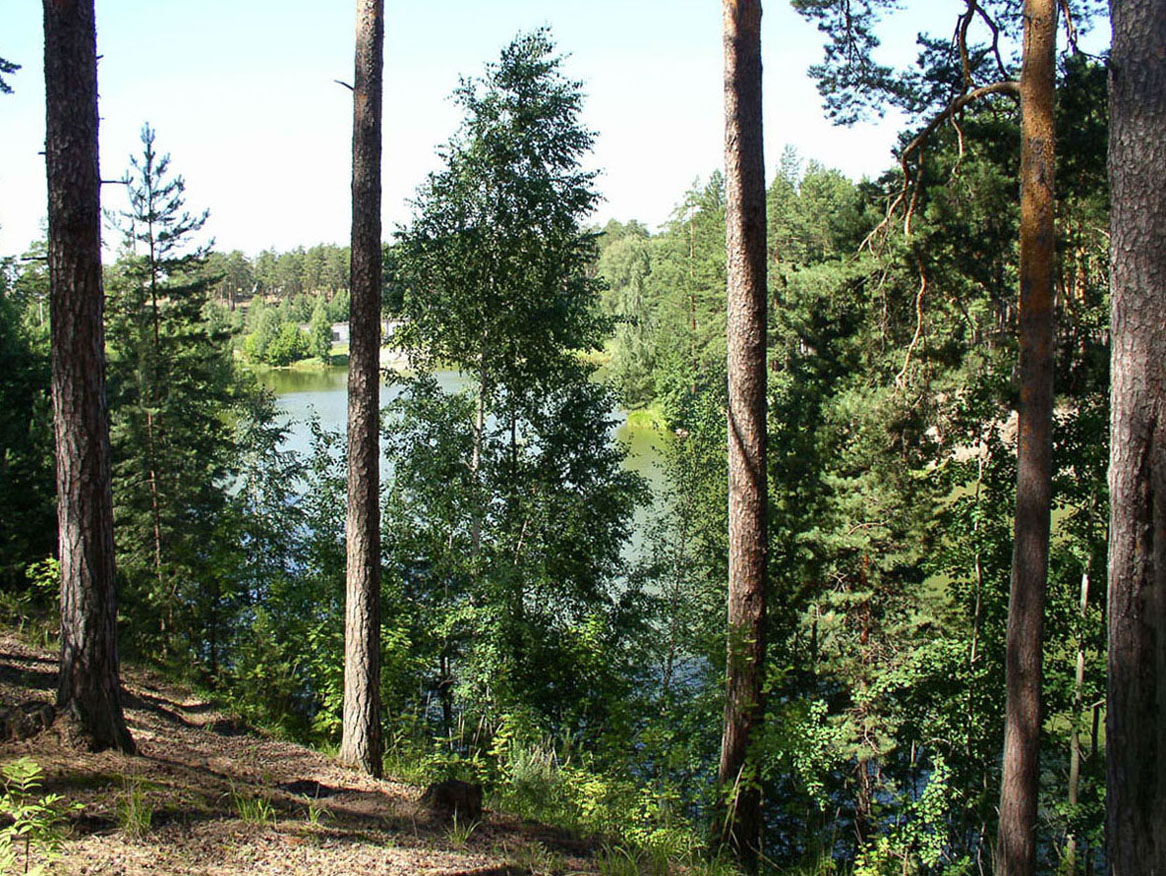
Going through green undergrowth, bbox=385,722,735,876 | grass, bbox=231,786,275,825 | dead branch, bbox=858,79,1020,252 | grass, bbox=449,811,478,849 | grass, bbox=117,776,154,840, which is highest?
dead branch, bbox=858,79,1020,252

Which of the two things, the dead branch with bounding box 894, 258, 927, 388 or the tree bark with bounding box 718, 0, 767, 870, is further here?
the dead branch with bounding box 894, 258, 927, 388

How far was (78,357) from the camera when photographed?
16.1 feet

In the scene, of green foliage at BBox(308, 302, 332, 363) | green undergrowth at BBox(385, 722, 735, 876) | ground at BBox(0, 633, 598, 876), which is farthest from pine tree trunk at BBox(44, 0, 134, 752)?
green foliage at BBox(308, 302, 332, 363)

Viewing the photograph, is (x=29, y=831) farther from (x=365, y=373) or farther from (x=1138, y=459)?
(x=1138, y=459)

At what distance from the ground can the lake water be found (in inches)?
285

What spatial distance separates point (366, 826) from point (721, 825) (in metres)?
2.74

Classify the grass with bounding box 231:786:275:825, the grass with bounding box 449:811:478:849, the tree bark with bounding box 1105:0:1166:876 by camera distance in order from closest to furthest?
the tree bark with bounding box 1105:0:1166:876
the grass with bounding box 231:786:275:825
the grass with bounding box 449:811:478:849

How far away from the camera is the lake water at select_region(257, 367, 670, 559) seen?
57.1 ft

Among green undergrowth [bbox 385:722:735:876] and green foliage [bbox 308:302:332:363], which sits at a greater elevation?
green foliage [bbox 308:302:332:363]

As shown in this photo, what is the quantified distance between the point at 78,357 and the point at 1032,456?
6655mm

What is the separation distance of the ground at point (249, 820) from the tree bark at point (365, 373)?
0.46m

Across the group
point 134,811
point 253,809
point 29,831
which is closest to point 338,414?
point 253,809

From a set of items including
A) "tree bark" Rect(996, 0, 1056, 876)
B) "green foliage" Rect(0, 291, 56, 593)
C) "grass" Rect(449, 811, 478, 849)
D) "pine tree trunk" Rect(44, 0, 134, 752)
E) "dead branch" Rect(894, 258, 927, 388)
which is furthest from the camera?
"green foliage" Rect(0, 291, 56, 593)

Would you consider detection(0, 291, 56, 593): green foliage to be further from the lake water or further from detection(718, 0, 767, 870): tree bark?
detection(718, 0, 767, 870): tree bark
